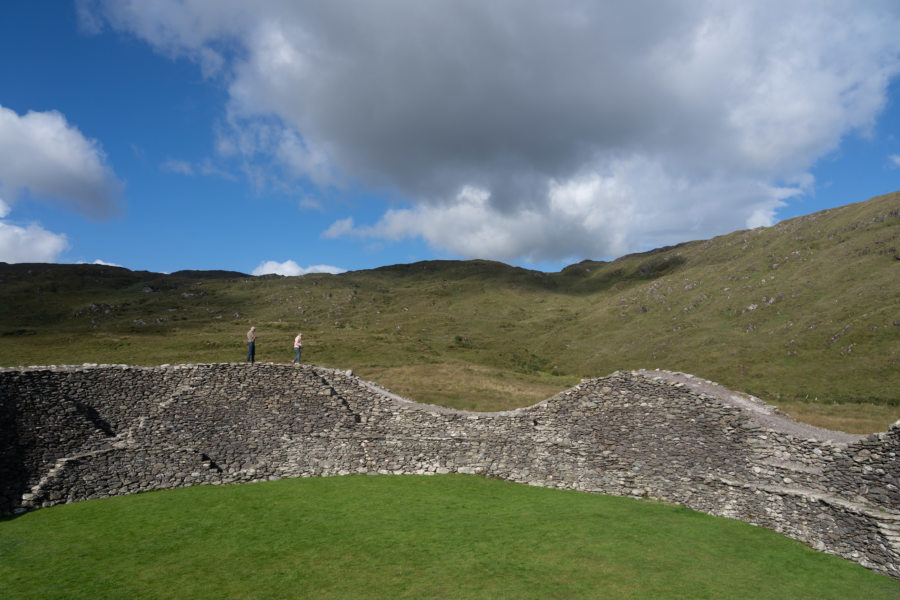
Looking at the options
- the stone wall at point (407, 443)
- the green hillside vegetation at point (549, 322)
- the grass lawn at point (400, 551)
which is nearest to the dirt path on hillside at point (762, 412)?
the stone wall at point (407, 443)

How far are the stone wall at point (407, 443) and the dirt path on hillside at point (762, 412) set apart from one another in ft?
1.60

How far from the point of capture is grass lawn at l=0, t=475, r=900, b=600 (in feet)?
38.3

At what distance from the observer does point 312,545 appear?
14289 millimetres

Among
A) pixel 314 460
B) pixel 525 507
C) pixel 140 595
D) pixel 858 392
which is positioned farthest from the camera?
pixel 858 392

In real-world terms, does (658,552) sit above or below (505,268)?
below

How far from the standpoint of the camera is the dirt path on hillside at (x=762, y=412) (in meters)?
18.8

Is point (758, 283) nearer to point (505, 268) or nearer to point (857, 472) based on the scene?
point (857, 472)

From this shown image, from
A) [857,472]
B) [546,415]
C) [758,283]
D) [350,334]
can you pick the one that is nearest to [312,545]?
[546,415]

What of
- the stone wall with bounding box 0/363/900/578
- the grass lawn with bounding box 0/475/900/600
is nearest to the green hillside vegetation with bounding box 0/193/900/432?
the stone wall with bounding box 0/363/900/578

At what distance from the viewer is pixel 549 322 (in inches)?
3799

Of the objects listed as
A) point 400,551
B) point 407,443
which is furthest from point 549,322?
point 400,551

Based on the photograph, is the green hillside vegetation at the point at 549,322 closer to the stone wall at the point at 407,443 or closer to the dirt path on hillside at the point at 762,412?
the dirt path on hillside at the point at 762,412

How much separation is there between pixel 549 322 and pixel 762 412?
75569mm

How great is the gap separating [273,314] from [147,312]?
2100 cm
